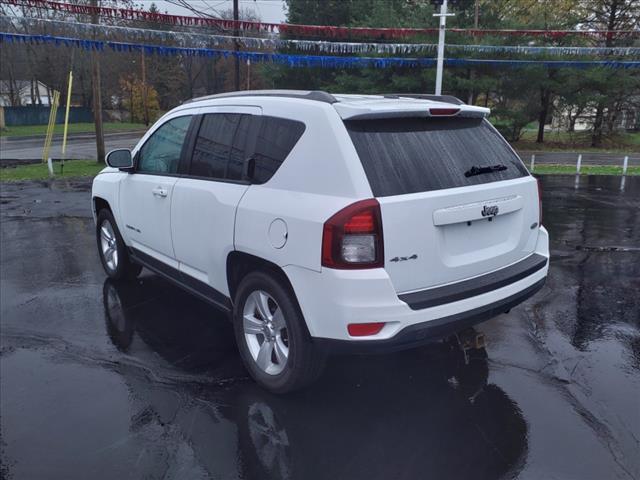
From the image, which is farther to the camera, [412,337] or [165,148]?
[165,148]

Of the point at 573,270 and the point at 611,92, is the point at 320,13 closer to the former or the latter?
the point at 611,92

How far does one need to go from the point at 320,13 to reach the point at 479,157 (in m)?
29.8

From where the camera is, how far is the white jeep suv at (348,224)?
3.00 metres

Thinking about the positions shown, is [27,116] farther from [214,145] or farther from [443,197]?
[443,197]

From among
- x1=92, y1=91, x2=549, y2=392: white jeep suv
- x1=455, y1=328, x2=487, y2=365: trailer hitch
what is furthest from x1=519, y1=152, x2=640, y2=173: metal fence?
x1=92, y1=91, x2=549, y2=392: white jeep suv

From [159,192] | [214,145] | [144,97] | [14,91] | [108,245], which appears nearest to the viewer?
[214,145]

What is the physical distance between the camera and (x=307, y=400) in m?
3.53

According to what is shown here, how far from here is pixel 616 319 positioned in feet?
16.0

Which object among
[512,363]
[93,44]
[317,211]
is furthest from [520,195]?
[93,44]

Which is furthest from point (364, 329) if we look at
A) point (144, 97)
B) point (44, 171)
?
point (144, 97)

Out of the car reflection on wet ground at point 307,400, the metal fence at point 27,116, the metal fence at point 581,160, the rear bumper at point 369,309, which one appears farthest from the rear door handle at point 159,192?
the metal fence at point 27,116

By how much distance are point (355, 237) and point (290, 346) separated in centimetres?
84

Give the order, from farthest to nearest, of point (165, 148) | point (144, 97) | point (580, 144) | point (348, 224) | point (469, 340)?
point (144, 97) < point (580, 144) < point (165, 148) < point (469, 340) < point (348, 224)

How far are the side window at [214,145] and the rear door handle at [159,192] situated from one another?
14.3 inches
